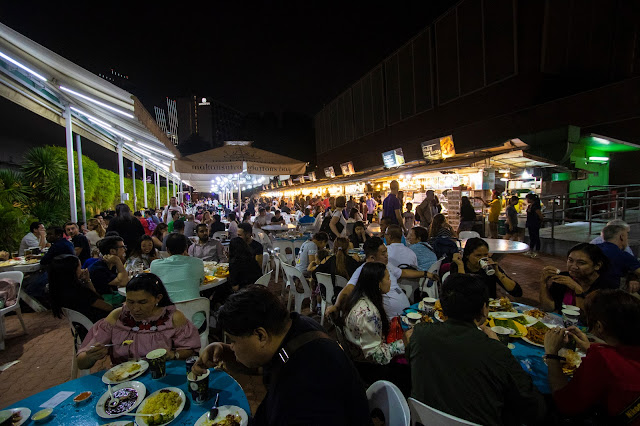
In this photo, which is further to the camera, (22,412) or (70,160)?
(70,160)

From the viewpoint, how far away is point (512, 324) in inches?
102

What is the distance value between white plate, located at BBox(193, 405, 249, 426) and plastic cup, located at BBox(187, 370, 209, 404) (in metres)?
0.15

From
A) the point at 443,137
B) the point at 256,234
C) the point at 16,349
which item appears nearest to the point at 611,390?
the point at 16,349

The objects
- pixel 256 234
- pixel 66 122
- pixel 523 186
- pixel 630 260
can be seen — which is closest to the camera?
pixel 630 260

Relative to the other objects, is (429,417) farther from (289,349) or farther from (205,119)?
(205,119)

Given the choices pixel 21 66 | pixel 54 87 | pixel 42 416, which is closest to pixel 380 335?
pixel 42 416

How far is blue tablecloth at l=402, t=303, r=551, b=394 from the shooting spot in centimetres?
187

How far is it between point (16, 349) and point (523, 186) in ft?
51.0

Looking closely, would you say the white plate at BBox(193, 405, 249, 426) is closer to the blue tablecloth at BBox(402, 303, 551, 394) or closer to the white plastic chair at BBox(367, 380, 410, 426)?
the white plastic chair at BBox(367, 380, 410, 426)

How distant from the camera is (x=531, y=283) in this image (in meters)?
6.53

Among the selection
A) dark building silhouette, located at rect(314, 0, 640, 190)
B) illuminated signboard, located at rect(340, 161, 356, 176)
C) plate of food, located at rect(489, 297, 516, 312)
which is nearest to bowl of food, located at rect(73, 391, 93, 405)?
plate of food, located at rect(489, 297, 516, 312)

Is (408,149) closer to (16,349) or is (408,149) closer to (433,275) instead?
(433,275)

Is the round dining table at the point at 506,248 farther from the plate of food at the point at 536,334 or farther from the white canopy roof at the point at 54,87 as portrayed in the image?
the white canopy roof at the point at 54,87

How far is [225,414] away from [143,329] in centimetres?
116
